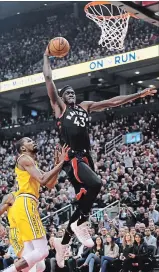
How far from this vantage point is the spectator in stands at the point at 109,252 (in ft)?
46.8

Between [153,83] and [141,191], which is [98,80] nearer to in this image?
[153,83]

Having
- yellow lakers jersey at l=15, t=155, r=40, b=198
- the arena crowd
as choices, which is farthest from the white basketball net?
yellow lakers jersey at l=15, t=155, r=40, b=198

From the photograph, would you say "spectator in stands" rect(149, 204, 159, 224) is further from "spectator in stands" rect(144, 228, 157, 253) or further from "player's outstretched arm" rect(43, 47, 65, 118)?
"player's outstretched arm" rect(43, 47, 65, 118)

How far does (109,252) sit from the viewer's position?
14555mm

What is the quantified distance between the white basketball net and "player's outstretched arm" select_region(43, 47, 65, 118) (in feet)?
12.1

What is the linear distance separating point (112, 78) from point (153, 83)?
3.24 m

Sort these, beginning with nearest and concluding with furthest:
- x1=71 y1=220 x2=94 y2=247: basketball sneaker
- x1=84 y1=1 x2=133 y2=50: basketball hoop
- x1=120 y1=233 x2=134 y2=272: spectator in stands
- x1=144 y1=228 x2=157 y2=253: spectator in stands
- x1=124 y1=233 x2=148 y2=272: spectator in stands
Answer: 1. x1=71 y1=220 x2=94 y2=247: basketball sneaker
2. x1=84 y1=1 x2=133 y2=50: basketball hoop
3. x1=124 y1=233 x2=148 y2=272: spectator in stands
4. x1=120 y1=233 x2=134 y2=272: spectator in stands
5. x1=144 y1=228 x2=157 y2=253: spectator in stands

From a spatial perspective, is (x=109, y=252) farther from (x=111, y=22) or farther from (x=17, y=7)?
(x=17, y=7)

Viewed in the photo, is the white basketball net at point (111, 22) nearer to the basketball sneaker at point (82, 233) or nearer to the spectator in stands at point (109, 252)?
the basketball sneaker at point (82, 233)

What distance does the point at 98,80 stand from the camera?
109 feet

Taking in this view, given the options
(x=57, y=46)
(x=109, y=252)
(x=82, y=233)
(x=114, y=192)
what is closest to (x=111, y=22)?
(x=57, y=46)

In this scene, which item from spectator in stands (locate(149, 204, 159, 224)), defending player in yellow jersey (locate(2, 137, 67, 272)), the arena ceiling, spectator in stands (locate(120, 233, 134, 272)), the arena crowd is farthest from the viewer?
the arena ceiling

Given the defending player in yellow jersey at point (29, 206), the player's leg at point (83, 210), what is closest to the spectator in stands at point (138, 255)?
the player's leg at point (83, 210)

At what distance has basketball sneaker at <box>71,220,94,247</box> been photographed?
841cm
